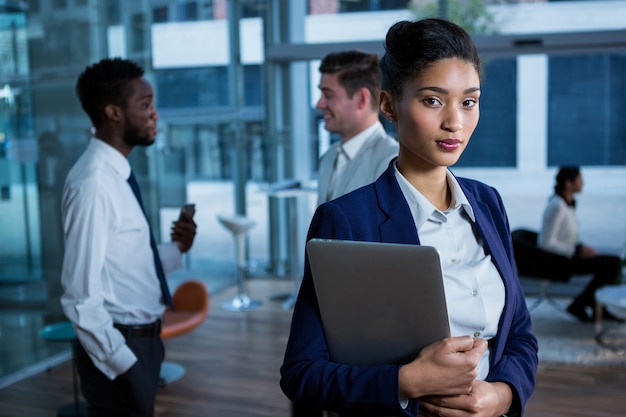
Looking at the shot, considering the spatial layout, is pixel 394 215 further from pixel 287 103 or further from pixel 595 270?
pixel 287 103

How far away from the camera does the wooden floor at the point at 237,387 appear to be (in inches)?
155

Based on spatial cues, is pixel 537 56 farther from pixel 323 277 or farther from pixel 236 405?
pixel 323 277

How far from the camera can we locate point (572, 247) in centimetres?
571

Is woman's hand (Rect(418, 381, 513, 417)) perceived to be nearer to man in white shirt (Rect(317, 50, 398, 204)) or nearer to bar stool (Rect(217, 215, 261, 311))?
man in white shirt (Rect(317, 50, 398, 204))

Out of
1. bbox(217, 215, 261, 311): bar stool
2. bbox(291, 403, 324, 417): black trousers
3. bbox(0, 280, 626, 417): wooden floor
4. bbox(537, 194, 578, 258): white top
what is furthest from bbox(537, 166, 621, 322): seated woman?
bbox(291, 403, 324, 417): black trousers

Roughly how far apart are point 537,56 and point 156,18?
3723 millimetres

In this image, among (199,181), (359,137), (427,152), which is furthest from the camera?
(199,181)

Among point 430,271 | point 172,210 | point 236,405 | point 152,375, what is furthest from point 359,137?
point 172,210

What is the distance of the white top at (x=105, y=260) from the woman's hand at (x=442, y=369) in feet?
4.49

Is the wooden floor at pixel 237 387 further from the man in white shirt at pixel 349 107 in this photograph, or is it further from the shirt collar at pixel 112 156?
the shirt collar at pixel 112 156

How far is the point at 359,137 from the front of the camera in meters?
2.75

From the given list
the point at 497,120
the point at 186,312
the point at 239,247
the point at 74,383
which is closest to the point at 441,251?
the point at 74,383

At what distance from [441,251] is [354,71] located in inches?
63.5

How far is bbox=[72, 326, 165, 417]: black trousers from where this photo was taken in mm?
2324
